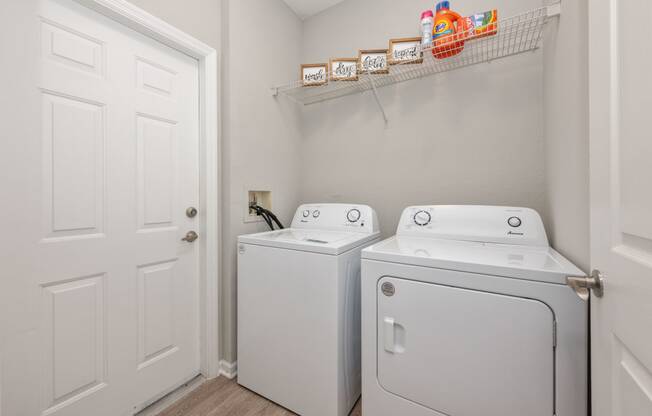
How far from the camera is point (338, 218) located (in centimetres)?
170

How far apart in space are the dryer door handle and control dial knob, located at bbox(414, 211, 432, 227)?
0.62m

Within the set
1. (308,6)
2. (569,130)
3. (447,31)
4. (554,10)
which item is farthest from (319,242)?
(308,6)

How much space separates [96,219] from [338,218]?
4.15 ft

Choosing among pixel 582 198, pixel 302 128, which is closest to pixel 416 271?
pixel 582 198

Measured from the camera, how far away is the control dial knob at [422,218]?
1427 mm

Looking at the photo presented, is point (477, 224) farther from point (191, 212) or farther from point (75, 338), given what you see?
point (75, 338)

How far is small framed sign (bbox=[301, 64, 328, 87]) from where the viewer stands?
1.74m

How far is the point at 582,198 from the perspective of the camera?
84 centimetres

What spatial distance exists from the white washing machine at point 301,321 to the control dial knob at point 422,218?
0.93ft

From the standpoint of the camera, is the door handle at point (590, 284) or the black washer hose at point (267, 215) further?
the black washer hose at point (267, 215)

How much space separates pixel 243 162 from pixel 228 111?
323mm

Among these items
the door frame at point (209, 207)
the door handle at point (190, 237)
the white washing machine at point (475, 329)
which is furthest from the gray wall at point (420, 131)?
the door handle at point (190, 237)

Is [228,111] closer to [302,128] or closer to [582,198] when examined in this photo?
[302,128]

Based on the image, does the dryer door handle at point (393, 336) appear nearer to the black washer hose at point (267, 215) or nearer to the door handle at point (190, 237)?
the black washer hose at point (267, 215)
